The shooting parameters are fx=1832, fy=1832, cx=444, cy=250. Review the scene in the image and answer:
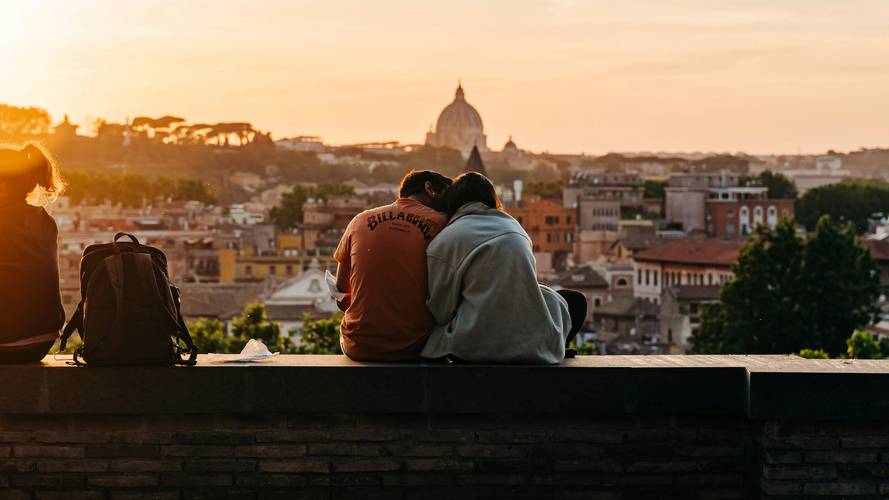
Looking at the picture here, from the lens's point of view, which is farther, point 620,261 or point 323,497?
point 620,261

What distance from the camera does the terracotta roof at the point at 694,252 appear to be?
7562 cm

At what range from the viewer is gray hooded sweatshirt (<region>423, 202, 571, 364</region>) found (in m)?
5.06

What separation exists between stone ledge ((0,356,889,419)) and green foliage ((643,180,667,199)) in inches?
4507

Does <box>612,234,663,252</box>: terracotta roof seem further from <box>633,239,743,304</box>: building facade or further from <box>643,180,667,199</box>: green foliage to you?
<box>643,180,667,199</box>: green foliage

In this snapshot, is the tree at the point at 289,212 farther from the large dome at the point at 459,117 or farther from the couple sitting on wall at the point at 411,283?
the couple sitting on wall at the point at 411,283

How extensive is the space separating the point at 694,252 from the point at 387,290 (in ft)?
241

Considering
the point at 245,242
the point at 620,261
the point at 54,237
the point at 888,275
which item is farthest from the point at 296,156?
the point at 54,237

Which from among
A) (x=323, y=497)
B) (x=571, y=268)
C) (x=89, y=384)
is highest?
(x=89, y=384)

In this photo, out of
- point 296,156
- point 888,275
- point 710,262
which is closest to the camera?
point 888,275

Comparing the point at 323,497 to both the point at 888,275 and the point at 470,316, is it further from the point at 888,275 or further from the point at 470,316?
the point at 888,275

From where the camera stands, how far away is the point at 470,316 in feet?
16.7

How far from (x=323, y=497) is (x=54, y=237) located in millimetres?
1062

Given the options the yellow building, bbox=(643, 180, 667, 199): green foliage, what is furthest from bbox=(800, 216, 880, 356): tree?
bbox=(643, 180, 667, 199): green foliage

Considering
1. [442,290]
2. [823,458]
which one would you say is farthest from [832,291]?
[442,290]
